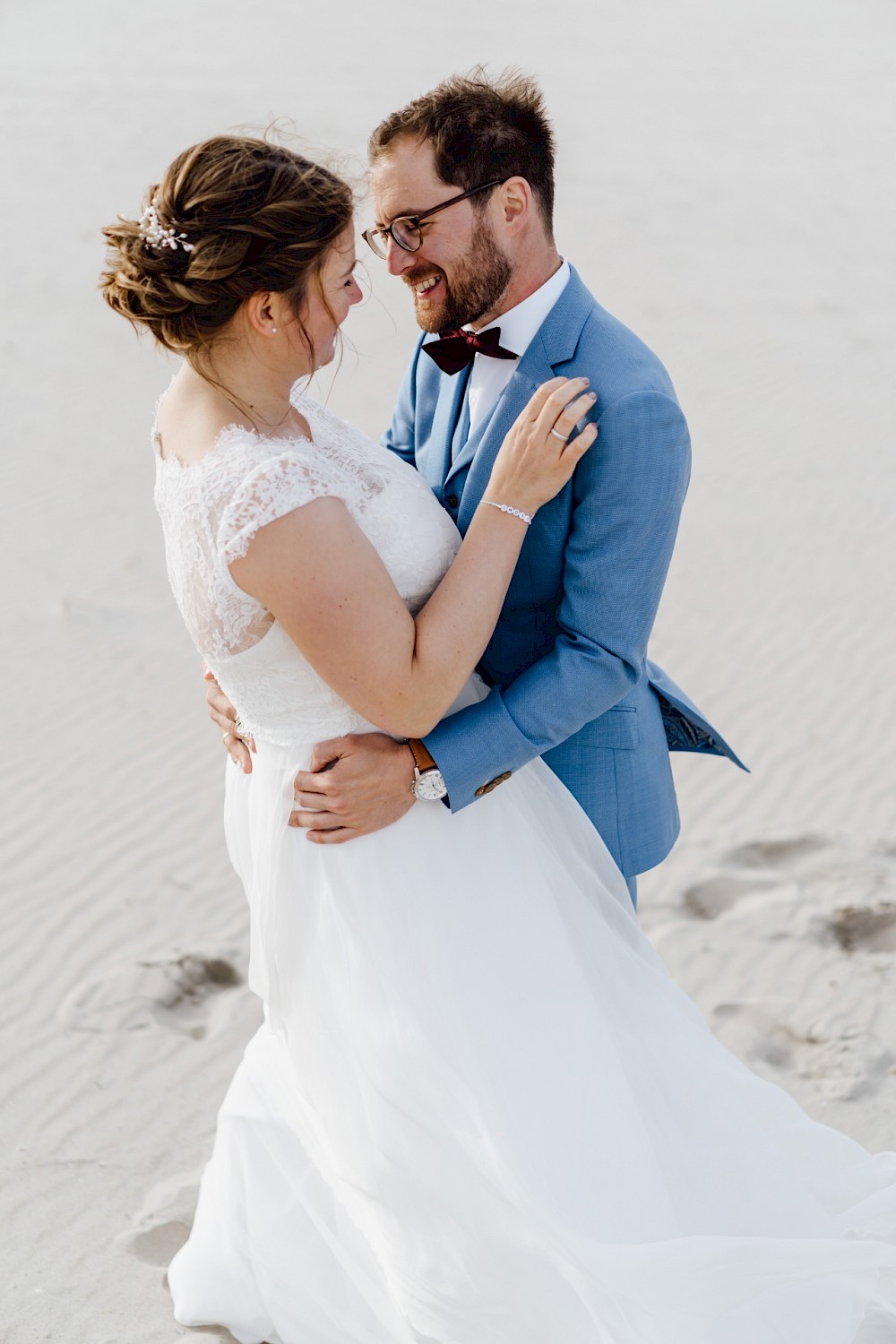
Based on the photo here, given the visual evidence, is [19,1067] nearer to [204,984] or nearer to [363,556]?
[204,984]

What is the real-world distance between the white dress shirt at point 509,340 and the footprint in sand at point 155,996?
2.53 m

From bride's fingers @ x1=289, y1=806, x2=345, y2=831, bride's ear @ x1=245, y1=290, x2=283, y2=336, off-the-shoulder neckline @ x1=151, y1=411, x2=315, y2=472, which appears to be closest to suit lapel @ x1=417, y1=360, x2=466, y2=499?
off-the-shoulder neckline @ x1=151, y1=411, x2=315, y2=472

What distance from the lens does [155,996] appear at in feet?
15.0

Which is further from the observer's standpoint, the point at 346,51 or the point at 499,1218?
the point at 346,51

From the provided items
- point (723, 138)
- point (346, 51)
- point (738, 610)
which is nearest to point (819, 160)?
point (723, 138)

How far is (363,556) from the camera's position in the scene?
2271mm

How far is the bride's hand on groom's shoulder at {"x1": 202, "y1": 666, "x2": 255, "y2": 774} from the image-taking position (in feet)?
9.36

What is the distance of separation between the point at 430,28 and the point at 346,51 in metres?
2.60

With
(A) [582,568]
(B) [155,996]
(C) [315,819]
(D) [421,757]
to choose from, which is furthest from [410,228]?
(B) [155,996]

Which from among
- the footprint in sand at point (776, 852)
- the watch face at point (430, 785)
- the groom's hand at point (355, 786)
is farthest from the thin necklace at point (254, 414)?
the footprint in sand at point (776, 852)

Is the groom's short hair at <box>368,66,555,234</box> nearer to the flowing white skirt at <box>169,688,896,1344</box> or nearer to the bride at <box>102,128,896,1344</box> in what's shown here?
the bride at <box>102,128,896,1344</box>

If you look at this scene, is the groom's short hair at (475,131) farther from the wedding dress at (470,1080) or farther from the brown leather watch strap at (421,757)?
the brown leather watch strap at (421,757)

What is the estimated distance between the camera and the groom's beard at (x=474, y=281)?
9.07 ft

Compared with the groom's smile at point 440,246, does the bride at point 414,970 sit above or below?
below
